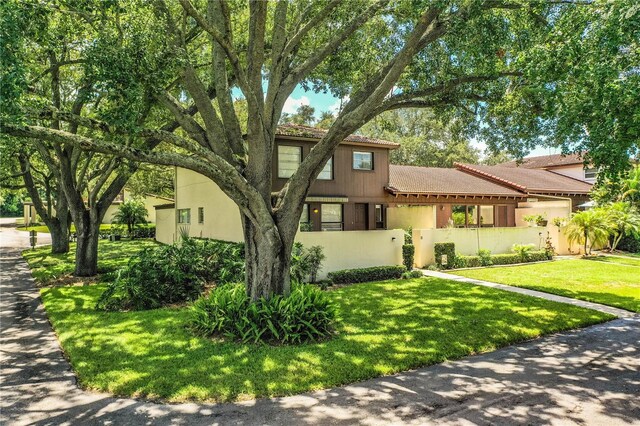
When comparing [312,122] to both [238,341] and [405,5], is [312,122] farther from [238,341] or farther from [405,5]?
[238,341]

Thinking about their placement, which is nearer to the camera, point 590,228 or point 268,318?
point 268,318

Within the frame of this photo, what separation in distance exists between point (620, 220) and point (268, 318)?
21.5 m

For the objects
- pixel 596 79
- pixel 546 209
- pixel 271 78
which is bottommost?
pixel 546 209

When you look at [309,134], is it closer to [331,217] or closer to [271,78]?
[331,217]

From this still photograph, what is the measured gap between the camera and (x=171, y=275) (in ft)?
37.0

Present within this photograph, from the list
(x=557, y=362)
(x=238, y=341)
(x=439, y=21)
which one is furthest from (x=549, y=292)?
(x=238, y=341)

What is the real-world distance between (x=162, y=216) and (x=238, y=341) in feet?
74.3

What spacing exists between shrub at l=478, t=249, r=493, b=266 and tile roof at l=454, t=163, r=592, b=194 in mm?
8592

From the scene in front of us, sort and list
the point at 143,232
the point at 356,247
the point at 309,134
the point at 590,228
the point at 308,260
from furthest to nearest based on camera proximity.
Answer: the point at 143,232, the point at 590,228, the point at 309,134, the point at 356,247, the point at 308,260

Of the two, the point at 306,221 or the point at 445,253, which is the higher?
the point at 306,221

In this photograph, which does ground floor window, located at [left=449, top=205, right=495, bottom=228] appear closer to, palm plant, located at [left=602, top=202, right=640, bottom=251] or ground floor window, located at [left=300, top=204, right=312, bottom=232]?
palm plant, located at [left=602, top=202, right=640, bottom=251]

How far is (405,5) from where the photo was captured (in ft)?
30.8

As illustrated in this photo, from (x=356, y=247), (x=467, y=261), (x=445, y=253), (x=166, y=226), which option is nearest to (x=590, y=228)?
(x=467, y=261)

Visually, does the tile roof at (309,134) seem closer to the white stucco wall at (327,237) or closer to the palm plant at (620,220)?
the white stucco wall at (327,237)
